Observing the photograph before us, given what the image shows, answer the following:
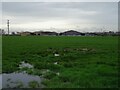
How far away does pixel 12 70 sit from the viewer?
18141 mm

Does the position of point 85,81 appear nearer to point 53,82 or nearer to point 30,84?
point 53,82

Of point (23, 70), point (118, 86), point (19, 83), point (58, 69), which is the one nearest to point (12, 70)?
point (23, 70)

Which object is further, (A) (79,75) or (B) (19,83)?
(A) (79,75)

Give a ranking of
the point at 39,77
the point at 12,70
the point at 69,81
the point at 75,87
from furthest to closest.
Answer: the point at 12,70 < the point at 39,77 < the point at 69,81 < the point at 75,87

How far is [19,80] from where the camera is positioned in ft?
48.3

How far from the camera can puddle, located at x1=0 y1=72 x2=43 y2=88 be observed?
1323 cm

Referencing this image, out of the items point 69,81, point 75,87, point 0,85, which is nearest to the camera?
point 75,87

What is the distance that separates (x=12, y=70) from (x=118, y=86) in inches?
307

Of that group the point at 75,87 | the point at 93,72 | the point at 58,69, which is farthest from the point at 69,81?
the point at 58,69

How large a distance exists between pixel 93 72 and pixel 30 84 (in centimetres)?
483

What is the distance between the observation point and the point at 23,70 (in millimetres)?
17969

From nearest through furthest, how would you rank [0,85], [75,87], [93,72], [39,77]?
1. [75,87]
2. [0,85]
3. [39,77]
4. [93,72]

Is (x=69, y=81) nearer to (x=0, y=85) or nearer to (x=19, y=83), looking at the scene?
(x=19, y=83)

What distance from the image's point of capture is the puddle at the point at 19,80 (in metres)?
13.2
